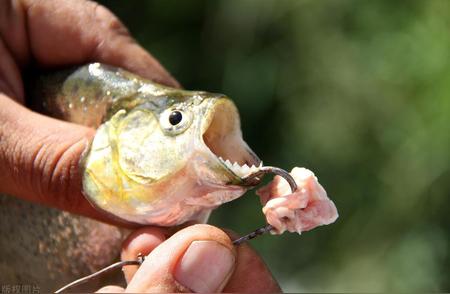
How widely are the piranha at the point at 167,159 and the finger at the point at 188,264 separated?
0.32 ft

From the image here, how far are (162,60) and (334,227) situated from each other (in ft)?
4.93

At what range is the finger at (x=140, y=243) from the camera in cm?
152

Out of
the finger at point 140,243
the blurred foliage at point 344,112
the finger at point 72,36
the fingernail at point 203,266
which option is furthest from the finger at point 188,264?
the blurred foliage at point 344,112

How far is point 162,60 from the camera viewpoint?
421 centimetres

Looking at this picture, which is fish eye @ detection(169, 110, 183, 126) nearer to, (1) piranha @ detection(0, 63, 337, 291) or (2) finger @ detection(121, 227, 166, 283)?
(1) piranha @ detection(0, 63, 337, 291)

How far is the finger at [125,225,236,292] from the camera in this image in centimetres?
136

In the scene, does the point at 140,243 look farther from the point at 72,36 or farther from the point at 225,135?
the point at 72,36

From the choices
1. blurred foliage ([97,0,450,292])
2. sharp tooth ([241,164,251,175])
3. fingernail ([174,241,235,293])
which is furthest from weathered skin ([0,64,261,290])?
blurred foliage ([97,0,450,292])

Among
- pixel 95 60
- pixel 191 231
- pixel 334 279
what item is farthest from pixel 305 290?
pixel 191 231

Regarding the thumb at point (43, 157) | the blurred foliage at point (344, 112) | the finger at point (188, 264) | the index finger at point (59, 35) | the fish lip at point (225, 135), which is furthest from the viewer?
the blurred foliage at point (344, 112)

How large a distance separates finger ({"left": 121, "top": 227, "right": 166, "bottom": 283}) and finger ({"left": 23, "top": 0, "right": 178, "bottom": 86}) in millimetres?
708

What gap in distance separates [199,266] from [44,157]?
0.48 metres

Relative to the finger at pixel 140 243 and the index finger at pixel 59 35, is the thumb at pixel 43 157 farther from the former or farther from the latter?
the index finger at pixel 59 35

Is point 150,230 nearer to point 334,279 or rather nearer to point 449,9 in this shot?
point 334,279
